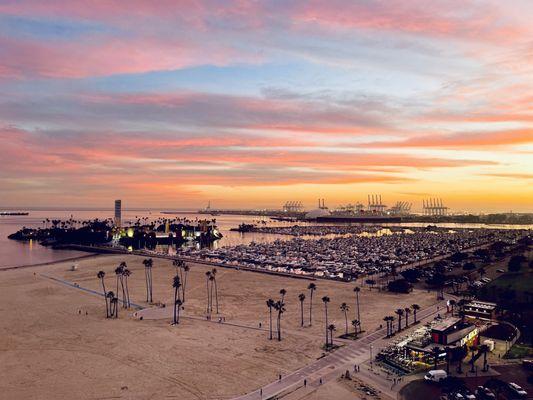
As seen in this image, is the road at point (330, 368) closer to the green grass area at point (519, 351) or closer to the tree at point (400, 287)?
the green grass area at point (519, 351)

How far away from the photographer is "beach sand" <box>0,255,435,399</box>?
37031 mm

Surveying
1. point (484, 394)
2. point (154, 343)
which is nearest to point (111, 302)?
point (154, 343)

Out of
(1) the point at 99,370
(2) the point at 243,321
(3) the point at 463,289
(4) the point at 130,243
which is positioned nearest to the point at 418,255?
(3) the point at 463,289

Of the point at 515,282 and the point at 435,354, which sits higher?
the point at 515,282

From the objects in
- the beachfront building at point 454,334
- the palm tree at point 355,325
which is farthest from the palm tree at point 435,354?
the palm tree at point 355,325

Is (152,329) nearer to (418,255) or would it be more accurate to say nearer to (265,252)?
(265,252)

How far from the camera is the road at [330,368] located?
35.9 m

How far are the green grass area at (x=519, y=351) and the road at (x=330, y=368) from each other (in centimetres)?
1266

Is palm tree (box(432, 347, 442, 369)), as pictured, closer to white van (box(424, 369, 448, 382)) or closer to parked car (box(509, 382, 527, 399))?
white van (box(424, 369, 448, 382))

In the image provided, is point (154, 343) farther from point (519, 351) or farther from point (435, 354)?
point (519, 351)

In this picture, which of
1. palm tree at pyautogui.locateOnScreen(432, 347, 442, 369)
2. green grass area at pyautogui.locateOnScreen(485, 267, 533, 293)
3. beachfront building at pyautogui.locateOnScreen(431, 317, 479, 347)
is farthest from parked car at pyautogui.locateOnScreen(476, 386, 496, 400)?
green grass area at pyautogui.locateOnScreen(485, 267, 533, 293)

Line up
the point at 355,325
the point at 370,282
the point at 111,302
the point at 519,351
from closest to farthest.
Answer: the point at 519,351, the point at 355,325, the point at 111,302, the point at 370,282

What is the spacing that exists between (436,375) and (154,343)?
99.2ft

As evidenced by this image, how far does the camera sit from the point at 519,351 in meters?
44.2
